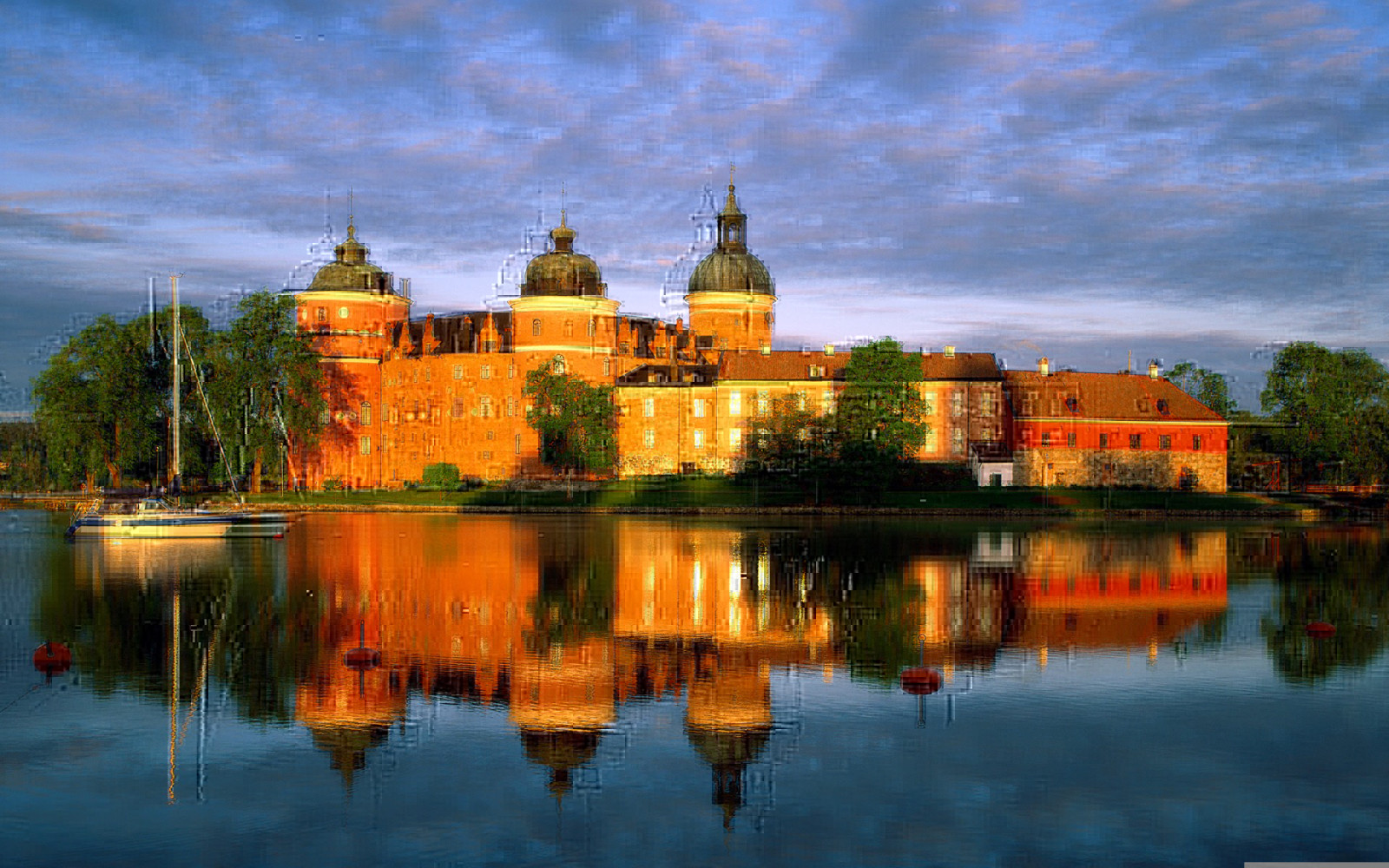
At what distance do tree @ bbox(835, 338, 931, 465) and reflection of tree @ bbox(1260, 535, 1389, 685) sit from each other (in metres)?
34.2

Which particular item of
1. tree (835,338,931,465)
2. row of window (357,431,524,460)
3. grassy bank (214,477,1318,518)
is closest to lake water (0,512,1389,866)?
grassy bank (214,477,1318,518)

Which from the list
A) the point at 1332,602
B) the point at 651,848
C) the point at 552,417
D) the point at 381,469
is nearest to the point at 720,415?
the point at 552,417

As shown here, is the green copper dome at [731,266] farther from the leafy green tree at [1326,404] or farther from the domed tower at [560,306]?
the leafy green tree at [1326,404]

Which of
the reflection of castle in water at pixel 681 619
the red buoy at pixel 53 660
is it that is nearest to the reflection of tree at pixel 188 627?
the red buoy at pixel 53 660

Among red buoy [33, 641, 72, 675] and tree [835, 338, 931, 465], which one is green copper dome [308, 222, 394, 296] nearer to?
tree [835, 338, 931, 465]

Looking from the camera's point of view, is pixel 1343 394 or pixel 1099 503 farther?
pixel 1343 394

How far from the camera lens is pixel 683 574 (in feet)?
143

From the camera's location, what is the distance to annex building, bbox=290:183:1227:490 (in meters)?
104

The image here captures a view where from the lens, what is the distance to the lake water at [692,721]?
15695 mm

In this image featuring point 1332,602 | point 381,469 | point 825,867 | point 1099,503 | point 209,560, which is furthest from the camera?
point 381,469

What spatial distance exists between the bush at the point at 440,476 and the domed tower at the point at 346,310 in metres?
15.0

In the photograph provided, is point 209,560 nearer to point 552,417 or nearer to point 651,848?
point 651,848

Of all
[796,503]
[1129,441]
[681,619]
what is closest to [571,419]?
[796,503]

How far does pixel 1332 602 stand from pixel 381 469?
90701 mm
